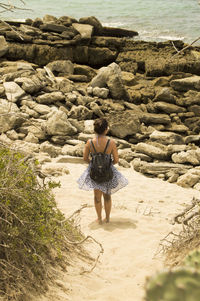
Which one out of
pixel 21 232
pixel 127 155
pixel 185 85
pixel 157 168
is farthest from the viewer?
pixel 185 85

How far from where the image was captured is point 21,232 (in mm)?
3629

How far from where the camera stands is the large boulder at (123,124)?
12492 millimetres

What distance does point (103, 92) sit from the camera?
14.8 metres

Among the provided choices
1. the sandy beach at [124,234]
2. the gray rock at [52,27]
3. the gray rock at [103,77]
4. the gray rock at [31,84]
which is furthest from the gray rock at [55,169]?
the gray rock at [52,27]

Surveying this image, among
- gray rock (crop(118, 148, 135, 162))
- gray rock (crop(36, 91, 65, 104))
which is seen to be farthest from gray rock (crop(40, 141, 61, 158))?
gray rock (crop(36, 91, 65, 104))

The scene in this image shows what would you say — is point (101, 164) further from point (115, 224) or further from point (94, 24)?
point (94, 24)

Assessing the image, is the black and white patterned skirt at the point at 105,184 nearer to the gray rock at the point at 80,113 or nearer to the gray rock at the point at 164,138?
the gray rock at the point at 164,138

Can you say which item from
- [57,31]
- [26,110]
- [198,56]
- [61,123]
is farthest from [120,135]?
[57,31]

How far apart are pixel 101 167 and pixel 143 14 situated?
3891 cm

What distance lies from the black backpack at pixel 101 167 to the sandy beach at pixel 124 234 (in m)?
0.78

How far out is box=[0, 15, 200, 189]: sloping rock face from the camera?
10844mm

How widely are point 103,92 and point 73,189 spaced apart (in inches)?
308

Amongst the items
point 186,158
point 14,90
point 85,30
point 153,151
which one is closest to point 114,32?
point 85,30

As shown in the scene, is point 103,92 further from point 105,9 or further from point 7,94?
point 105,9
